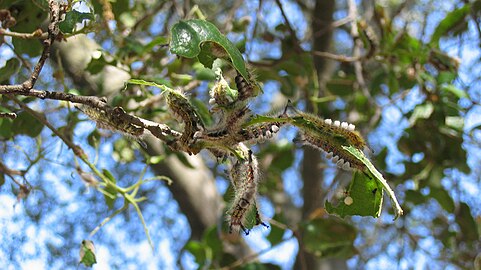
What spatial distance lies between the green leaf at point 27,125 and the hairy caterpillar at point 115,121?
0.56 meters

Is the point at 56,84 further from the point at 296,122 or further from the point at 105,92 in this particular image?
the point at 296,122

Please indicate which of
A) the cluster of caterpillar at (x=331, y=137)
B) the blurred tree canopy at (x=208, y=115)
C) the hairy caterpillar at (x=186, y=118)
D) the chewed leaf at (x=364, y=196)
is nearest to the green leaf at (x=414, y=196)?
the blurred tree canopy at (x=208, y=115)

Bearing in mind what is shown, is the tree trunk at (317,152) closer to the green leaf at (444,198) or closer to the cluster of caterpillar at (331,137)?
the green leaf at (444,198)

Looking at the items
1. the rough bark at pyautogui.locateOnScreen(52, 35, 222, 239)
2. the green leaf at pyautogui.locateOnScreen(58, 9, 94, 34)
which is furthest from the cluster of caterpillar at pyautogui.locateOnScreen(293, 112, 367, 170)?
the rough bark at pyautogui.locateOnScreen(52, 35, 222, 239)

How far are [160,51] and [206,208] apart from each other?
73 cm

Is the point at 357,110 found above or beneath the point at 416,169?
above

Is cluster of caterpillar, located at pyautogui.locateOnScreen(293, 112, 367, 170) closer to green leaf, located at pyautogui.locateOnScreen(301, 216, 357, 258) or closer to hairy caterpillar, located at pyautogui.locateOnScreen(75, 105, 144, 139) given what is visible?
hairy caterpillar, located at pyautogui.locateOnScreen(75, 105, 144, 139)

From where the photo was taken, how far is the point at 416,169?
196 centimetres

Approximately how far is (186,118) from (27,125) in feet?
2.28

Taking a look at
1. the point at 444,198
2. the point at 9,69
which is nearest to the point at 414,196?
the point at 444,198

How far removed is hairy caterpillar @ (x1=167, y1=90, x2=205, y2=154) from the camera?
88 centimetres

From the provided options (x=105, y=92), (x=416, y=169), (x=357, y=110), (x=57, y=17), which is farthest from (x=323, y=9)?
(x=57, y=17)

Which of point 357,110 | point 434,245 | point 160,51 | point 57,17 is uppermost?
point 57,17

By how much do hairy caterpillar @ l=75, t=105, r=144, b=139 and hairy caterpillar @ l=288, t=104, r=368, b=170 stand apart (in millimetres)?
221
